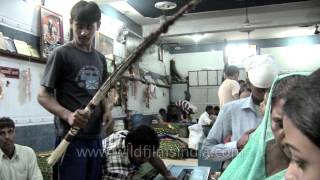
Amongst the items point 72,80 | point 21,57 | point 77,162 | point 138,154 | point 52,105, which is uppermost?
point 21,57

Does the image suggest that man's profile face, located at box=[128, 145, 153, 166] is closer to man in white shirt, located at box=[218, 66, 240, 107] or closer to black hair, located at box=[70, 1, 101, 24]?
black hair, located at box=[70, 1, 101, 24]

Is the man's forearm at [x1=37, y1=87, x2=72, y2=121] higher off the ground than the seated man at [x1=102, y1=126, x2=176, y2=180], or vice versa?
the man's forearm at [x1=37, y1=87, x2=72, y2=121]

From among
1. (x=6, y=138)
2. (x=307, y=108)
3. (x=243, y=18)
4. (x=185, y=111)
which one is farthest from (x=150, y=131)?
(x=185, y=111)

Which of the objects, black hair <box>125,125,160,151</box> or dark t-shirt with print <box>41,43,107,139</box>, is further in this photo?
black hair <box>125,125,160,151</box>

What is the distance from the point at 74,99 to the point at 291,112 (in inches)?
46.4

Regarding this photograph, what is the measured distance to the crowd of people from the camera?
1.46ft

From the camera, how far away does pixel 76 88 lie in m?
1.48

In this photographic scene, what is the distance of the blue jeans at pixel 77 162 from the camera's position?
1422 millimetres

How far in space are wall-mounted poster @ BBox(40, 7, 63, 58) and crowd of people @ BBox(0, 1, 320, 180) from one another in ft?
5.16

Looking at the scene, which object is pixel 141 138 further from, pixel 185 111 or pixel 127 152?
pixel 185 111

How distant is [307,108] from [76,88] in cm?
121

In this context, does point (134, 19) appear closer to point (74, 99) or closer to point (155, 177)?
point (155, 177)

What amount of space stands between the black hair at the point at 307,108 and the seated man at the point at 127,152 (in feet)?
5.47

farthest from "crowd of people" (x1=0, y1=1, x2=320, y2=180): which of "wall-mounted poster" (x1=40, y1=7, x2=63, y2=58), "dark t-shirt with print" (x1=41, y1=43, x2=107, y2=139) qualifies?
"wall-mounted poster" (x1=40, y1=7, x2=63, y2=58)
